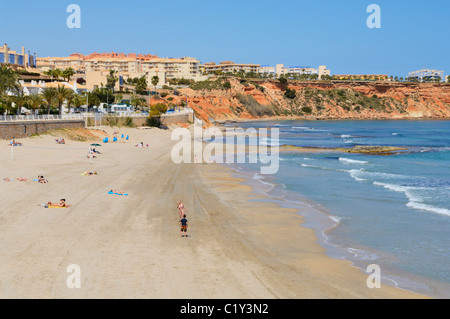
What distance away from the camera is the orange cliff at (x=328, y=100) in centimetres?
14912

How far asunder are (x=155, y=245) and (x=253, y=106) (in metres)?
139

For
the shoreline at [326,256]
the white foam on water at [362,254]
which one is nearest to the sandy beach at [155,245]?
the shoreline at [326,256]

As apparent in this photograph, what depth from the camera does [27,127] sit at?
43875 millimetres

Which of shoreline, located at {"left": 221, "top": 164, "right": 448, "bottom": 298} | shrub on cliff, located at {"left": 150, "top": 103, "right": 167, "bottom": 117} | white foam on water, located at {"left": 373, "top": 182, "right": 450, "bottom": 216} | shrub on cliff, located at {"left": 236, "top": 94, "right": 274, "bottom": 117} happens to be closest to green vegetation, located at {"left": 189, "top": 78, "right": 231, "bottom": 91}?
shrub on cliff, located at {"left": 236, "top": 94, "right": 274, "bottom": 117}

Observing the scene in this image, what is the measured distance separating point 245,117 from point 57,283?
136188 mm

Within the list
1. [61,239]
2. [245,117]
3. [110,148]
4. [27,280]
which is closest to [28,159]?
[110,148]

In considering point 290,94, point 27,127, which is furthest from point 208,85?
point 27,127

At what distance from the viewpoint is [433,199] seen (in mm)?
27812

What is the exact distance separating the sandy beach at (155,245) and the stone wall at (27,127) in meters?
11.1

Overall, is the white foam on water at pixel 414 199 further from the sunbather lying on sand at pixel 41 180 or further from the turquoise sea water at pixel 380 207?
the sunbather lying on sand at pixel 41 180

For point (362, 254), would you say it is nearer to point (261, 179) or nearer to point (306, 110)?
point (261, 179)

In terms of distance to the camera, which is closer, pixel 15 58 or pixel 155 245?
pixel 155 245
